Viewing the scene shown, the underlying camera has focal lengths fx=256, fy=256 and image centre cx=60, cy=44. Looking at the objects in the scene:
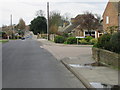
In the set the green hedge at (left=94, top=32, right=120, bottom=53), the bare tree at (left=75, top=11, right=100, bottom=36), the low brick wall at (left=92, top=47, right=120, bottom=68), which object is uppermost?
the bare tree at (left=75, top=11, right=100, bottom=36)

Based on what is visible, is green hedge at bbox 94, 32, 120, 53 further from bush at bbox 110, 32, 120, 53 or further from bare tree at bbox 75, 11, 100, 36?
bare tree at bbox 75, 11, 100, 36

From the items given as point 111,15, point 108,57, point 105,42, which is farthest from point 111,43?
point 111,15

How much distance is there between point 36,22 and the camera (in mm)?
100688

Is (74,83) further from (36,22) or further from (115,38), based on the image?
(36,22)

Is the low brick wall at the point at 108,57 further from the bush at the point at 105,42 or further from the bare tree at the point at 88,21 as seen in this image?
the bare tree at the point at 88,21

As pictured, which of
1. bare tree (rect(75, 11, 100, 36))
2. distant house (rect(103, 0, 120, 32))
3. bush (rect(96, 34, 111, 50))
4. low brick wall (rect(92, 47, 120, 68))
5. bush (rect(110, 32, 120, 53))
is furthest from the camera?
bare tree (rect(75, 11, 100, 36))

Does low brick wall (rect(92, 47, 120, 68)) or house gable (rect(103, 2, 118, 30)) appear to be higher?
house gable (rect(103, 2, 118, 30))

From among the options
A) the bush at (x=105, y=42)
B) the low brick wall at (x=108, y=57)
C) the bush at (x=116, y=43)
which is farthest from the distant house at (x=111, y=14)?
the bush at (x=116, y=43)

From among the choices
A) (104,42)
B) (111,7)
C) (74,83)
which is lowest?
(74,83)

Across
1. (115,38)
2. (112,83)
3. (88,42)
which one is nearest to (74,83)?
(112,83)

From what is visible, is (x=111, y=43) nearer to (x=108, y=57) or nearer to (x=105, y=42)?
(x=108, y=57)

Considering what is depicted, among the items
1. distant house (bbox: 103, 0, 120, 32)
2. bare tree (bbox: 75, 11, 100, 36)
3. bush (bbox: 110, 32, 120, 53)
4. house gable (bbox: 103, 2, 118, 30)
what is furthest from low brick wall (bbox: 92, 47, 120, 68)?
bare tree (bbox: 75, 11, 100, 36)

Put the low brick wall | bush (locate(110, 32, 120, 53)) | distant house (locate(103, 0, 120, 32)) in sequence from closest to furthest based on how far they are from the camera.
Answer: the low brick wall < bush (locate(110, 32, 120, 53)) < distant house (locate(103, 0, 120, 32))

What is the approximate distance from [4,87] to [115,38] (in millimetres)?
7056
